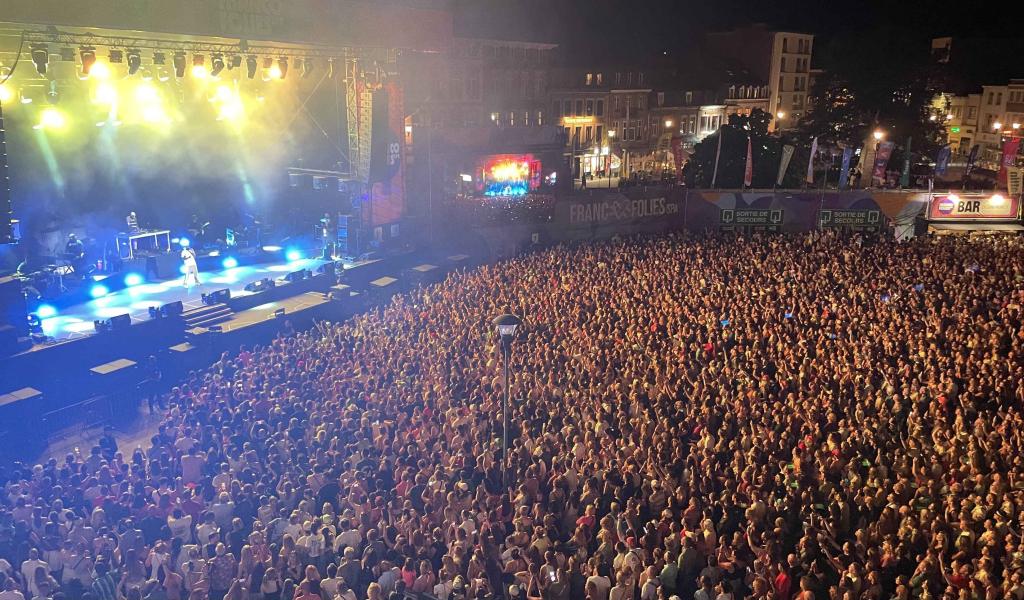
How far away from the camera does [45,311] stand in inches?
671

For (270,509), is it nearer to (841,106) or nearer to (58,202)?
(58,202)

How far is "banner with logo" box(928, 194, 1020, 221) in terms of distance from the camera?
2803 cm

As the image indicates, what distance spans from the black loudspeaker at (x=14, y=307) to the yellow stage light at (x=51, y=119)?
6758 mm

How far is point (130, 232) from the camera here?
21078mm

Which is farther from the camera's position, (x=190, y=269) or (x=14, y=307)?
(x=190, y=269)

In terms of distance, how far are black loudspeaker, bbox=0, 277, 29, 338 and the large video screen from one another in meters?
15.5

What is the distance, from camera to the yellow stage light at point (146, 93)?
830 inches

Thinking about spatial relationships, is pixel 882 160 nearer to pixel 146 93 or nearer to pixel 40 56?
pixel 146 93

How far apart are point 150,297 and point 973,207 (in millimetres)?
27249

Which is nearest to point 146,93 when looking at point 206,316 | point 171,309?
point 206,316

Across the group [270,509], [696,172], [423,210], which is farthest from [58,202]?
[696,172]

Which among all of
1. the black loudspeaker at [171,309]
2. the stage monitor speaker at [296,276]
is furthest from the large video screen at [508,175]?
the black loudspeaker at [171,309]

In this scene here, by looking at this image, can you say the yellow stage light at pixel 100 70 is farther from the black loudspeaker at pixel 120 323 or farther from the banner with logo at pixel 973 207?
the banner with logo at pixel 973 207

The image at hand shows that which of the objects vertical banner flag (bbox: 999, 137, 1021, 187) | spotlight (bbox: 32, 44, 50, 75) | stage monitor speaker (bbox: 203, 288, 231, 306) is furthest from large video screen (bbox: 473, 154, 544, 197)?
vertical banner flag (bbox: 999, 137, 1021, 187)
